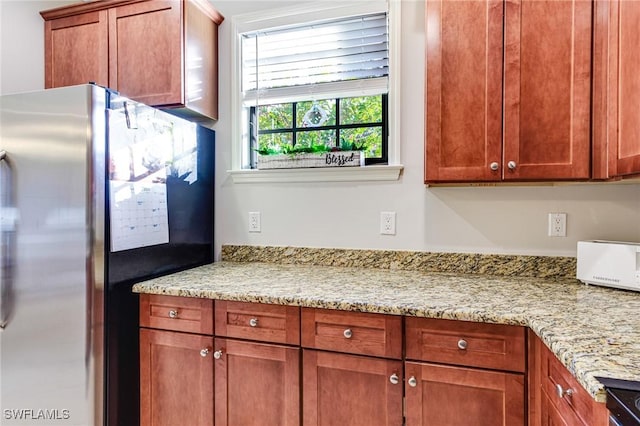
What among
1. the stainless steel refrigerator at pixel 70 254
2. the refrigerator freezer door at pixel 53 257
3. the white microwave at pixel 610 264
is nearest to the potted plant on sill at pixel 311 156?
the stainless steel refrigerator at pixel 70 254

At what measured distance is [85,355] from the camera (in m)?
1.46

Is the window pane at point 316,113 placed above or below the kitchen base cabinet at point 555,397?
above

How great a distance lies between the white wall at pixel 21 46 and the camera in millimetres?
2076

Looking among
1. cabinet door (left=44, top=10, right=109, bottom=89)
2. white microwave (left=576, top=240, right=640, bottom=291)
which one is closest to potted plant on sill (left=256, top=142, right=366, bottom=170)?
cabinet door (left=44, top=10, right=109, bottom=89)

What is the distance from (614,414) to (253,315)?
1134mm

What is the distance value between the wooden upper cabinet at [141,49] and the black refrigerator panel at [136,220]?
0.72 ft

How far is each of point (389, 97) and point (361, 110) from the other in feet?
0.69

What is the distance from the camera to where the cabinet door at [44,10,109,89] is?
2049 millimetres

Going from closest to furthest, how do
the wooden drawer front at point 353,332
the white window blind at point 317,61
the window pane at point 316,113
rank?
the wooden drawer front at point 353,332, the white window blind at point 317,61, the window pane at point 316,113

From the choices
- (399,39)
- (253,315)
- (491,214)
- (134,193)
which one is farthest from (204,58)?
(491,214)

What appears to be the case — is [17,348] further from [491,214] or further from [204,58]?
[491,214]

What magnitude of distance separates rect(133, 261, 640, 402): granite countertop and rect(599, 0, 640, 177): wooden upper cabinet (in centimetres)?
50

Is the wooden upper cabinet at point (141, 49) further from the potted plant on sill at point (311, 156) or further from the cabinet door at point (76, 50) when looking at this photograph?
the potted plant on sill at point (311, 156)

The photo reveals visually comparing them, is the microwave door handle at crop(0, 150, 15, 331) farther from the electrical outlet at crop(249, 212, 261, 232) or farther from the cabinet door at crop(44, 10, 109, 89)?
the electrical outlet at crop(249, 212, 261, 232)
